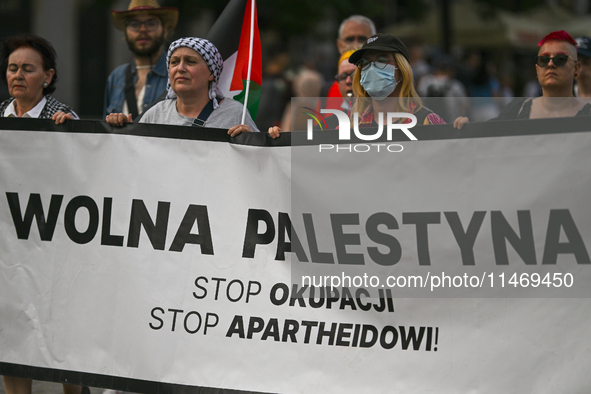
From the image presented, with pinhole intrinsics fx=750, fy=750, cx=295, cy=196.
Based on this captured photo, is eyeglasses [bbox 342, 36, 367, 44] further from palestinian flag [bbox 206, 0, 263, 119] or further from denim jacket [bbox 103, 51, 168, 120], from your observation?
denim jacket [bbox 103, 51, 168, 120]

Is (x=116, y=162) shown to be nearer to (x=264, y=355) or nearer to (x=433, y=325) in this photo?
(x=264, y=355)

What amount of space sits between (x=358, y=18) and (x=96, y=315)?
317 centimetres

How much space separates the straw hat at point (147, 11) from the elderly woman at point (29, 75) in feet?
3.97

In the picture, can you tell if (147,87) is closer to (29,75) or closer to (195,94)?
(29,75)

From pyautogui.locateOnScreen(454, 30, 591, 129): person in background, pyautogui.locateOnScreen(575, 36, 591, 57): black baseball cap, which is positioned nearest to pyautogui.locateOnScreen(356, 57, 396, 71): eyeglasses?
pyautogui.locateOnScreen(454, 30, 591, 129): person in background

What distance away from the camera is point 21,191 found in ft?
13.8

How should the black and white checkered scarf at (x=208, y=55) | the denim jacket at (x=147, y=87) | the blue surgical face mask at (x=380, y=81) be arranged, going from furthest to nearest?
the denim jacket at (x=147, y=87) → the black and white checkered scarf at (x=208, y=55) → the blue surgical face mask at (x=380, y=81)

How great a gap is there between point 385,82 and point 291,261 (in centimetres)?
109

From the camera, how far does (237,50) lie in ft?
15.8

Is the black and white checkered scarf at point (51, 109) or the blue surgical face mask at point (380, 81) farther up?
the blue surgical face mask at point (380, 81)

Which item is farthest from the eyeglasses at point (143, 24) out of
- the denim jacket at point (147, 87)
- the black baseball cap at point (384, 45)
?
the black baseball cap at point (384, 45)

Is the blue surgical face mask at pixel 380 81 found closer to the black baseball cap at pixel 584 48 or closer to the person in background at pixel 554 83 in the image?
the person in background at pixel 554 83

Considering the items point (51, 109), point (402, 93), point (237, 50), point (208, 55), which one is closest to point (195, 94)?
point (208, 55)

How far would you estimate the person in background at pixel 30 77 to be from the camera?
14.5 ft
